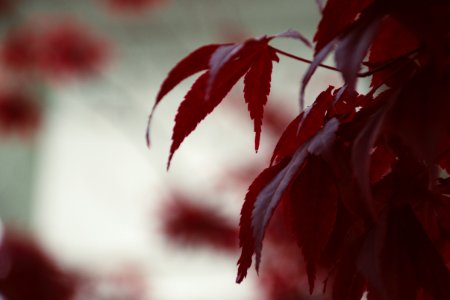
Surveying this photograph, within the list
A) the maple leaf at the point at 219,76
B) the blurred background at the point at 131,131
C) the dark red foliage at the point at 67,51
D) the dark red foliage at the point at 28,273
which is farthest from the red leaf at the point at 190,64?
the dark red foliage at the point at 67,51

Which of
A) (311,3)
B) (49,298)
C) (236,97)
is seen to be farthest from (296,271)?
(311,3)

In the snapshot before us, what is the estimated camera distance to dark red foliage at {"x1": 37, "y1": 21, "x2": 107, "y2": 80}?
208 centimetres

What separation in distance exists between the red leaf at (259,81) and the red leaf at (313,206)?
53mm

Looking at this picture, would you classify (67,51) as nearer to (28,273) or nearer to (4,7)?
(4,7)

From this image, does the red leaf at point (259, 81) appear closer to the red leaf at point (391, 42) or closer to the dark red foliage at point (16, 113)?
the red leaf at point (391, 42)

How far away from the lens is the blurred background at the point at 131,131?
176cm

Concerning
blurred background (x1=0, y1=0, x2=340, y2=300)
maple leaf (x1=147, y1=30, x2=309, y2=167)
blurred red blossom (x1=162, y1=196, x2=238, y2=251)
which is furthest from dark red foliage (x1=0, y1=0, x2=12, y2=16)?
maple leaf (x1=147, y1=30, x2=309, y2=167)

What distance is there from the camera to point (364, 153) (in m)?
0.26

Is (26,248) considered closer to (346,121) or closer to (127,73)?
(346,121)

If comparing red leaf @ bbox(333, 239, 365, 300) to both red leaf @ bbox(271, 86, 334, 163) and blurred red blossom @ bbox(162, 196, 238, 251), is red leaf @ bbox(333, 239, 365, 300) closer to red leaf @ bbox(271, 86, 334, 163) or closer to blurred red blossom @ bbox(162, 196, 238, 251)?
red leaf @ bbox(271, 86, 334, 163)

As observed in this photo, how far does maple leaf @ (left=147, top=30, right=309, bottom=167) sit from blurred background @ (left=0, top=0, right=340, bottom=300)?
865mm

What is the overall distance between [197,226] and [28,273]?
1.38 ft

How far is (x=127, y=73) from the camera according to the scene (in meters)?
3.61

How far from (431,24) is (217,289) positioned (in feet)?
10.1
